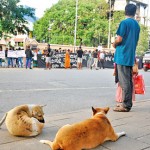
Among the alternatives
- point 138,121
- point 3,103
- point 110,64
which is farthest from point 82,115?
point 110,64

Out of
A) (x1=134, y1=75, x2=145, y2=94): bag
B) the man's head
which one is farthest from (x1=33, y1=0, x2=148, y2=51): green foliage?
the man's head

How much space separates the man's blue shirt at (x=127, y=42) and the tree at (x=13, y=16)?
22.9 metres

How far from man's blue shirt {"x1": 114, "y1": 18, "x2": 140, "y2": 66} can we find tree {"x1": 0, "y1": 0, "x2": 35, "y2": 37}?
75.3 feet

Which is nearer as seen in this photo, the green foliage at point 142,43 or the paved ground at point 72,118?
the paved ground at point 72,118

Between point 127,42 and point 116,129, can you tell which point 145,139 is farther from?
point 127,42

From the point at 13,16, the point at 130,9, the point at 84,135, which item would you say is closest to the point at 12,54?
the point at 13,16

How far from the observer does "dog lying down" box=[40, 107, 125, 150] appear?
3422 mm

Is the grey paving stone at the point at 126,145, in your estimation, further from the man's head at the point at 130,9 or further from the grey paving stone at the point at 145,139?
the man's head at the point at 130,9

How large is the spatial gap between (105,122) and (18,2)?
26207 millimetres

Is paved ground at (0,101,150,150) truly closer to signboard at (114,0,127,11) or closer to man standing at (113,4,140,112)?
man standing at (113,4,140,112)

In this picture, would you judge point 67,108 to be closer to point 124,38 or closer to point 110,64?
point 124,38

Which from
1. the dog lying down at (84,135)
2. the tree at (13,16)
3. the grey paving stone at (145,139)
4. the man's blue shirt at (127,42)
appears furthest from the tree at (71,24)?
the dog lying down at (84,135)

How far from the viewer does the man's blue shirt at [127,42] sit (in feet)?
19.4

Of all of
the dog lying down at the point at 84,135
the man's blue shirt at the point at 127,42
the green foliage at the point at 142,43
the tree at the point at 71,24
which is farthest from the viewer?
the tree at the point at 71,24
